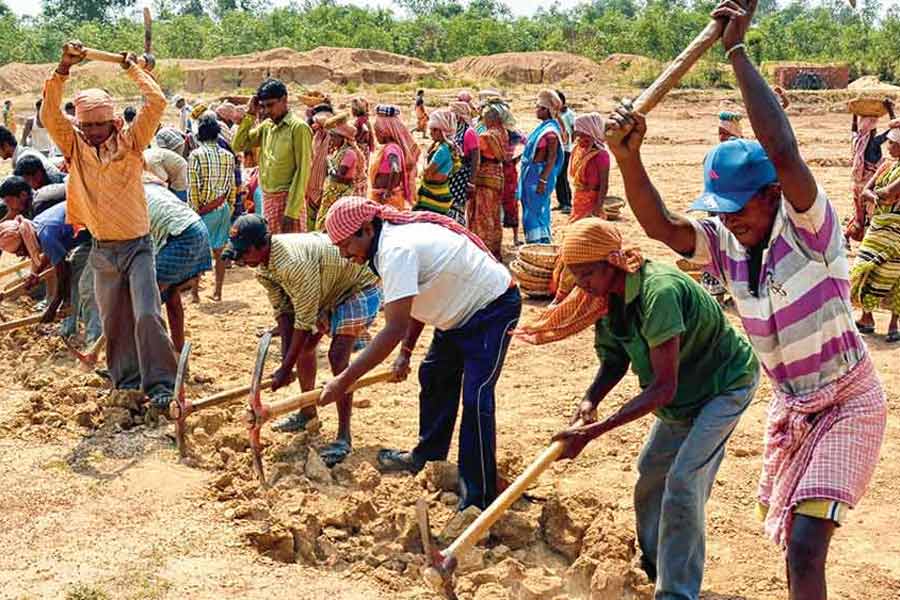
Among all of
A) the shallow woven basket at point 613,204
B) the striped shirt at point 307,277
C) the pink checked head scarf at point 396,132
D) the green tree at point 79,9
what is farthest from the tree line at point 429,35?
the striped shirt at point 307,277

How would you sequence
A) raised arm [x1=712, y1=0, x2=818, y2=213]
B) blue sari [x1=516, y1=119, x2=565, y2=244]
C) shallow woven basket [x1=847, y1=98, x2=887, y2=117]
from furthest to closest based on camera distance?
blue sari [x1=516, y1=119, x2=565, y2=244]
shallow woven basket [x1=847, y1=98, x2=887, y2=117]
raised arm [x1=712, y1=0, x2=818, y2=213]

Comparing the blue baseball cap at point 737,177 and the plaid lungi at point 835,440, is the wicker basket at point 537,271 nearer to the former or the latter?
the plaid lungi at point 835,440

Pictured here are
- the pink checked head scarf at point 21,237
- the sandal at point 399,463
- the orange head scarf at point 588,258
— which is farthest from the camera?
the pink checked head scarf at point 21,237

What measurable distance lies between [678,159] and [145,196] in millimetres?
13872

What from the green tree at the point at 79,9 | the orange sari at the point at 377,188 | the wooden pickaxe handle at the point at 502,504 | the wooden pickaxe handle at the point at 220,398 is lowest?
the wooden pickaxe handle at the point at 220,398

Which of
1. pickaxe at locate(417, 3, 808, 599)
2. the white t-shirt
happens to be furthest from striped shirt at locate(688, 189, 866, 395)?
the white t-shirt

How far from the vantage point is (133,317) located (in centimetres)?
652

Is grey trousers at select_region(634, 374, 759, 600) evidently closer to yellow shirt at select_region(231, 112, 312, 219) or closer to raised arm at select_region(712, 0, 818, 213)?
raised arm at select_region(712, 0, 818, 213)

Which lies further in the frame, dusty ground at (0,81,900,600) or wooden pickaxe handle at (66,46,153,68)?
wooden pickaxe handle at (66,46,153,68)

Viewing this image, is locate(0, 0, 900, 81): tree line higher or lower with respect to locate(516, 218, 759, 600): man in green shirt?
higher

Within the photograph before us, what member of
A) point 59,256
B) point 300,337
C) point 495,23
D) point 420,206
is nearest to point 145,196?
point 59,256

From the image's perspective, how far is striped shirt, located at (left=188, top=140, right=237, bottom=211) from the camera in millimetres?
8664

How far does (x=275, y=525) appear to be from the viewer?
15.3 ft

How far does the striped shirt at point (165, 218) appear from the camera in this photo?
6.60 metres
